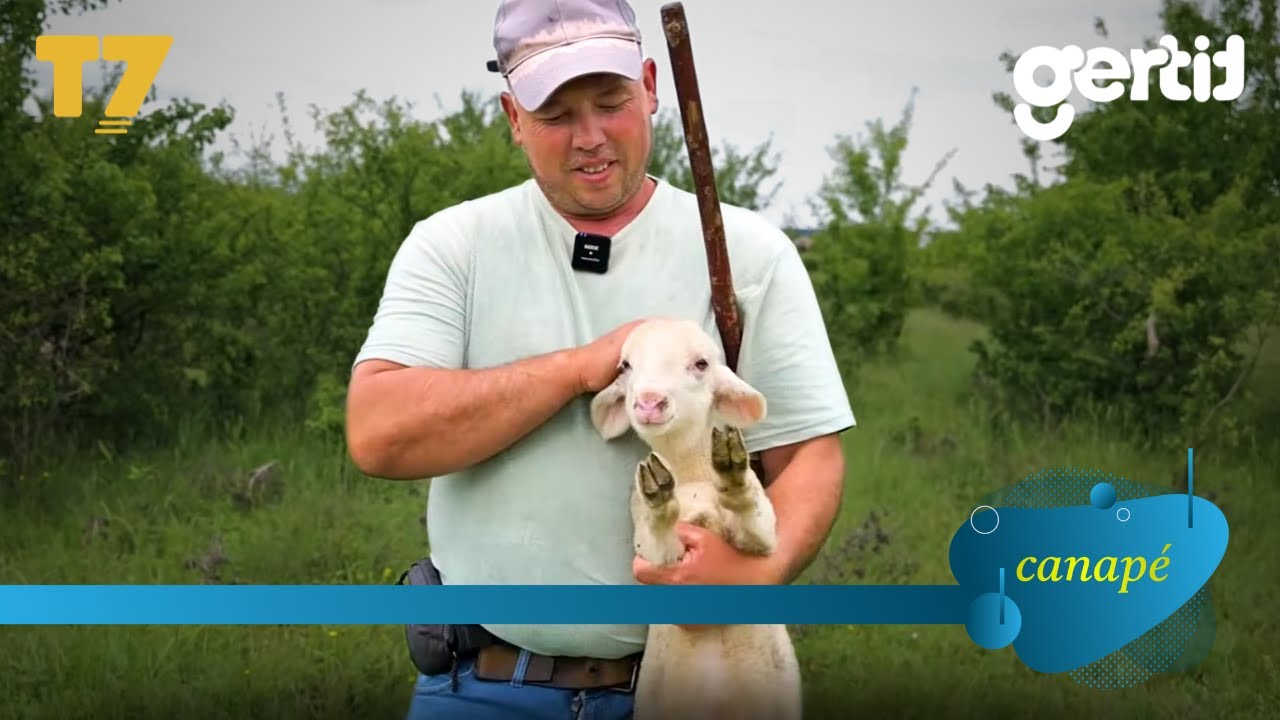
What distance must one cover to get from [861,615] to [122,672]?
3334 mm

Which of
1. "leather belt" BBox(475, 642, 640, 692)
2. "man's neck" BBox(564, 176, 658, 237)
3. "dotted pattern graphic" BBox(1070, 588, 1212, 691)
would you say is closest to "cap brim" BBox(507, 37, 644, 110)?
"man's neck" BBox(564, 176, 658, 237)

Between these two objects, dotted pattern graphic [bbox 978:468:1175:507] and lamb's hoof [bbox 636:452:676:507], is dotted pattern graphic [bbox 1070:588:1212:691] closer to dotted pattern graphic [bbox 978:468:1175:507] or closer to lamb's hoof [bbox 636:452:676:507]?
dotted pattern graphic [bbox 978:468:1175:507]

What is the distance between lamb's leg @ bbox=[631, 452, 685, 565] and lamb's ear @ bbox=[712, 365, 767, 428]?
0.23 meters

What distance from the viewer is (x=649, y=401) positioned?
2.97 metres

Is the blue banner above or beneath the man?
beneath

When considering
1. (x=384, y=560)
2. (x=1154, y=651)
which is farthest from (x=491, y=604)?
(x=384, y=560)

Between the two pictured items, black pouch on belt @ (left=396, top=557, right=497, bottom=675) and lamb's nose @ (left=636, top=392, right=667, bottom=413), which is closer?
lamb's nose @ (left=636, top=392, right=667, bottom=413)

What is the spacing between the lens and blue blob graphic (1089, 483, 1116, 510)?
3876 mm

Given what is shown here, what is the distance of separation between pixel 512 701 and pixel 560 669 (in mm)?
142

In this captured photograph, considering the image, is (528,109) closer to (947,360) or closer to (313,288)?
(313,288)

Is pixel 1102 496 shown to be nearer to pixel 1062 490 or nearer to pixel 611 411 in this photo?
pixel 1062 490

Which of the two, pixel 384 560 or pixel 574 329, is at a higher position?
pixel 574 329

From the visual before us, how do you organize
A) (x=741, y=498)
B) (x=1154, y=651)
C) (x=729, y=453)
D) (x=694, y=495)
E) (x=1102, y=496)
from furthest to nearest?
1. (x=1154, y=651)
2. (x=1102, y=496)
3. (x=694, y=495)
4. (x=741, y=498)
5. (x=729, y=453)

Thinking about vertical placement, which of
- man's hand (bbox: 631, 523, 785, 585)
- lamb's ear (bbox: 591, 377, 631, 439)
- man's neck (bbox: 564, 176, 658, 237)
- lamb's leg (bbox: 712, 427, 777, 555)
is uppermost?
man's neck (bbox: 564, 176, 658, 237)
